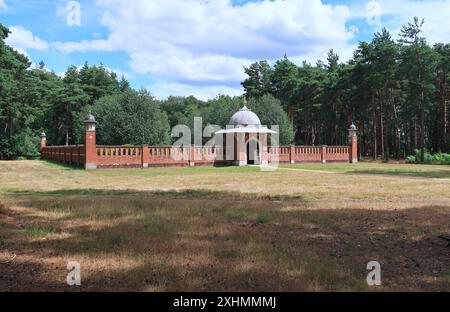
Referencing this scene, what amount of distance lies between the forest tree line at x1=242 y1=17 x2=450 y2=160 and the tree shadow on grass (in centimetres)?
3716

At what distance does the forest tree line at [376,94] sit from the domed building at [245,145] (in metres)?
15.7

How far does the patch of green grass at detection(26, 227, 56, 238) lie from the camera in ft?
22.4

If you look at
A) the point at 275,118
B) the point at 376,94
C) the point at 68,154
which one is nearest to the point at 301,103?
the point at 275,118

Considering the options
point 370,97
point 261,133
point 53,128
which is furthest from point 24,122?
point 370,97

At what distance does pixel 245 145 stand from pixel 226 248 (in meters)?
31.0

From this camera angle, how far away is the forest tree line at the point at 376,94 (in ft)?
143

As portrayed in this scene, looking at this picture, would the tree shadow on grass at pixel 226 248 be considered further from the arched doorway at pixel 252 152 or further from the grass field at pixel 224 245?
→ the arched doorway at pixel 252 152

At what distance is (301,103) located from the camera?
66812 millimetres

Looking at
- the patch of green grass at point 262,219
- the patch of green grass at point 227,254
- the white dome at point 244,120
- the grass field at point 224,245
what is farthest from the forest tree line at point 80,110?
the patch of green grass at point 227,254

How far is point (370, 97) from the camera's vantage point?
4997cm

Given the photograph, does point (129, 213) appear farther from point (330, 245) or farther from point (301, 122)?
point (301, 122)

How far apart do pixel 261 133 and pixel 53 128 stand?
4660 cm

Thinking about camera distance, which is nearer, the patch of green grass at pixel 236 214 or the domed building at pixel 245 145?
the patch of green grass at pixel 236 214

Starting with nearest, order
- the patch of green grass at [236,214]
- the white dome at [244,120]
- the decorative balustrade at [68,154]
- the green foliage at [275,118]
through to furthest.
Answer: the patch of green grass at [236,214], the decorative balustrade at [68,154], the white dome at [244,120], the green foliage at [275,118]
